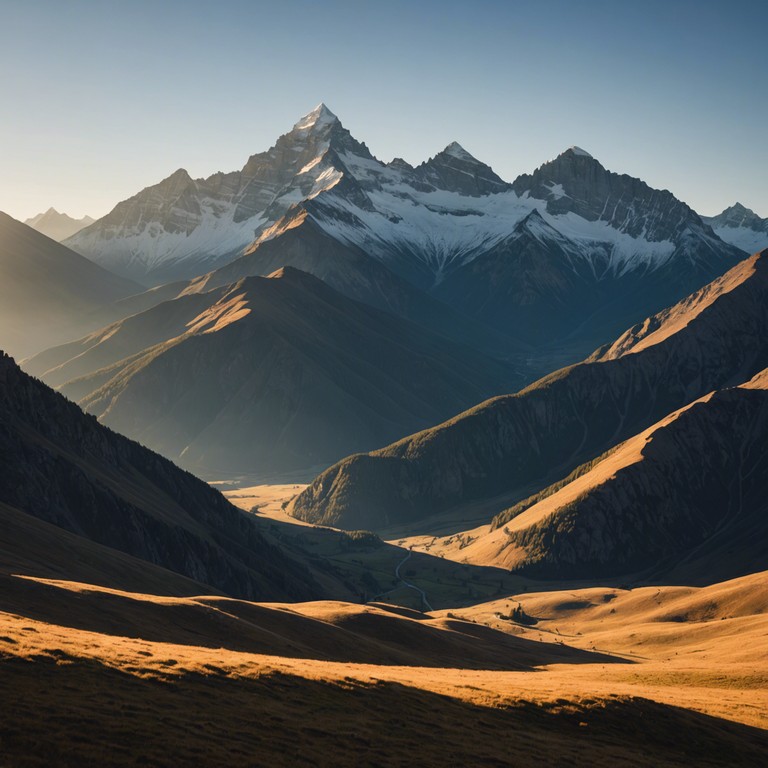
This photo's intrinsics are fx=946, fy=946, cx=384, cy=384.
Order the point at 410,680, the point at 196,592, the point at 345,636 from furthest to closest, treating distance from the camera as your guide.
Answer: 1. the point at 196,592
2. the point at 345,636
3. the point at 410,680

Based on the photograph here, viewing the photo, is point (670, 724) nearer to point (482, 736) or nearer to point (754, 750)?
point (754, 750)

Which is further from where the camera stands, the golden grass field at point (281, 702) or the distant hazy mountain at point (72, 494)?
the distant hazy mountain at point (72, 494)

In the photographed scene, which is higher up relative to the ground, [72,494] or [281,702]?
[72,494]

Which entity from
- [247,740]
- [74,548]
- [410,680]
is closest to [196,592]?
[74,548]

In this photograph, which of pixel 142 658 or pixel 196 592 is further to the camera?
pixel 196 592

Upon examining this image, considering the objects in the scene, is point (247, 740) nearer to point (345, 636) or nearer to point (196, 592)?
point (345, 636)

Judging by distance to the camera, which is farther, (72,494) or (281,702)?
(72,494)

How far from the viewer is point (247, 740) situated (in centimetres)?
5112

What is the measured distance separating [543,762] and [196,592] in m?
80.9

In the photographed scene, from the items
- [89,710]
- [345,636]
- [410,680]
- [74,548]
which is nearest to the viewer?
[89,710]

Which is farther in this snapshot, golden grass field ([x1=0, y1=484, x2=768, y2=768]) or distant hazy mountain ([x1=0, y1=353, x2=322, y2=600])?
distant hazy mountain ([x1=0, y1=353, x2=322, y2=600])

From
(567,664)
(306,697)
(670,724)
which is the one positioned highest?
(306,697)

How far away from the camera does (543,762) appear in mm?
60562

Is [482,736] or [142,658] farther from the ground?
[142,658]
